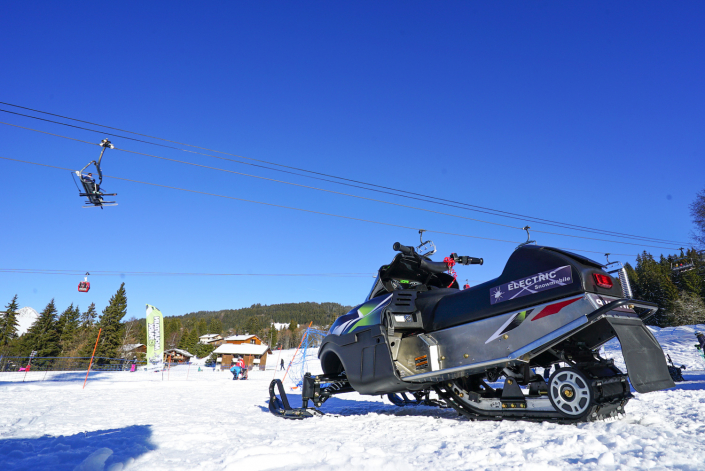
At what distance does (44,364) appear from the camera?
26.7m

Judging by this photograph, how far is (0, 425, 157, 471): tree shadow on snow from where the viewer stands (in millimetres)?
2611

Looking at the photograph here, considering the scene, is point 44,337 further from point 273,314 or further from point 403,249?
point 273,314

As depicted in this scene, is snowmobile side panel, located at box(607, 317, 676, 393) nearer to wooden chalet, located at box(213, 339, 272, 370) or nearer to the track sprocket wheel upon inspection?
the track sprocket wheel

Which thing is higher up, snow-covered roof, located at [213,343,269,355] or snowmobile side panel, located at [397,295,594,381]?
snow-covered roof, located at [213,343,269,355]

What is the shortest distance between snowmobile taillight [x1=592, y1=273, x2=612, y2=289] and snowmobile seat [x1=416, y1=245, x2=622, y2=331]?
4 cm

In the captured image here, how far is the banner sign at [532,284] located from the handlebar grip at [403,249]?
138 cm

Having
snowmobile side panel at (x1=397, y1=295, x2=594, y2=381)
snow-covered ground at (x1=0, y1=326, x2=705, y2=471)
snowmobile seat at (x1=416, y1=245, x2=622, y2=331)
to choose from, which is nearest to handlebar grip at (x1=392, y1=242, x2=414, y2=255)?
snowmobile seat at (x1=416, y1=245, x2=622, y2=331)

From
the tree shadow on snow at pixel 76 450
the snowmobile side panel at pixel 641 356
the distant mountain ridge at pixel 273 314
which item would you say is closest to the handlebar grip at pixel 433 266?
the snowmobile side panel at pixel 641 356

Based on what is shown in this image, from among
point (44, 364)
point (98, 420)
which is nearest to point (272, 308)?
point (44, 364)

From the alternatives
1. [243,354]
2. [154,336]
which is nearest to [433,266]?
[154,336]

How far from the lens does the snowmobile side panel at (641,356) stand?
118 inches

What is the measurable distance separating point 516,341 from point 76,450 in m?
3.91

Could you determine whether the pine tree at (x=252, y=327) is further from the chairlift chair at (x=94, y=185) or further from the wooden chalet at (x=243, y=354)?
the chairlift chair at (x=94, y=185)

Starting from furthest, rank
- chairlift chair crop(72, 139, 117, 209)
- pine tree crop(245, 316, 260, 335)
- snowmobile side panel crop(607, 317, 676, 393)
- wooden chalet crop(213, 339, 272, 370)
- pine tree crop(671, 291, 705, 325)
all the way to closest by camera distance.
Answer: pine tree crop(245, 316, 260, 335)
wooden chalet crop(213, 339, 272, 370)
pine tree crop(671, 291, 705, 325)
chairlift chair crop(72, 139, 117, 209)
snowmobile side panel crop(607, 317, 676, 393)
